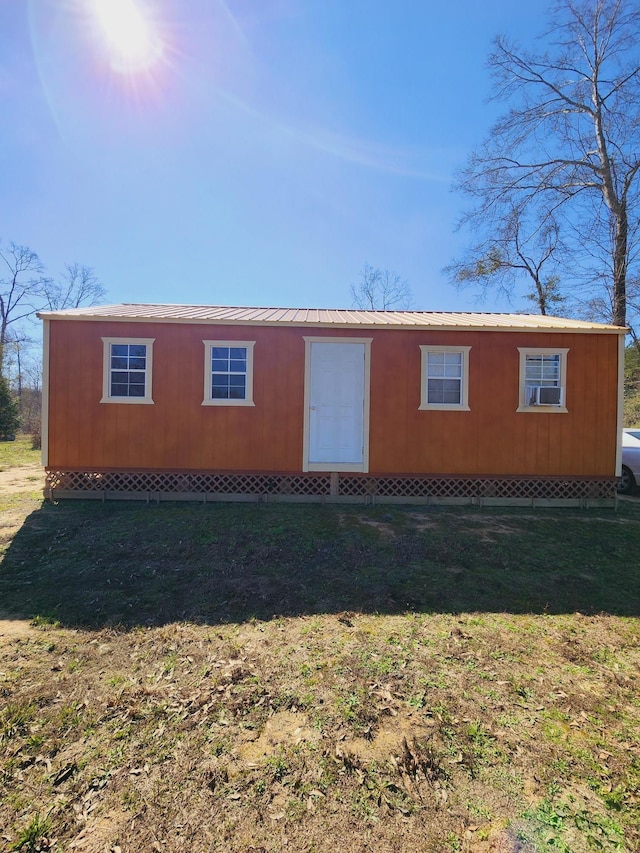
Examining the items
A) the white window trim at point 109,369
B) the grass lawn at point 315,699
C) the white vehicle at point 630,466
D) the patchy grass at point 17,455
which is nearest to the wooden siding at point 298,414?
the white window trim at point 109,369

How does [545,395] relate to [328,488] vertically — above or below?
above

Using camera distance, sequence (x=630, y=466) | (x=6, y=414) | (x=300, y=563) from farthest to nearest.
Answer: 1. (x=6, y=414)
2. (x=630, y=466)
3. (x=300, y=563)

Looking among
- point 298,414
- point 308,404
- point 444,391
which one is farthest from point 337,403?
point 444,391

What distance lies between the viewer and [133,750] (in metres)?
2.12

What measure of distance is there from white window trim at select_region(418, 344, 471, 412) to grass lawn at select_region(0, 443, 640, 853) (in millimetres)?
3035

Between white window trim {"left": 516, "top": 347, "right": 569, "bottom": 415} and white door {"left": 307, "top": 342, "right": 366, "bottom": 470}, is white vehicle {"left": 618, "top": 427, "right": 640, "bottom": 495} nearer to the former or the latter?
white window trim {"left": 516, "top": 347, "right": 569, "bottom": 415}

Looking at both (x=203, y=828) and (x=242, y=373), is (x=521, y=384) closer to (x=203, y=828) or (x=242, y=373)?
(x=242, y=373)

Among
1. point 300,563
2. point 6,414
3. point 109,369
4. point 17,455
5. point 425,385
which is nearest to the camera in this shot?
Result: point 300,563

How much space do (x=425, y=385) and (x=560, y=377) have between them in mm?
2543

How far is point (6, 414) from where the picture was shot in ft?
54.9

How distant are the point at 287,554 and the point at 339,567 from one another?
697 millimetres

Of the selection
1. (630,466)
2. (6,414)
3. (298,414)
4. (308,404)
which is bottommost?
(630,466)

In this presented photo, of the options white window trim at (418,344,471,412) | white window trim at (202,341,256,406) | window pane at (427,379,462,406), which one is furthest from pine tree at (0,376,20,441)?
window pane at (427,379,462,406)

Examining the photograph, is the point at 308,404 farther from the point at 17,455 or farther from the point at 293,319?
the point at 17,455
